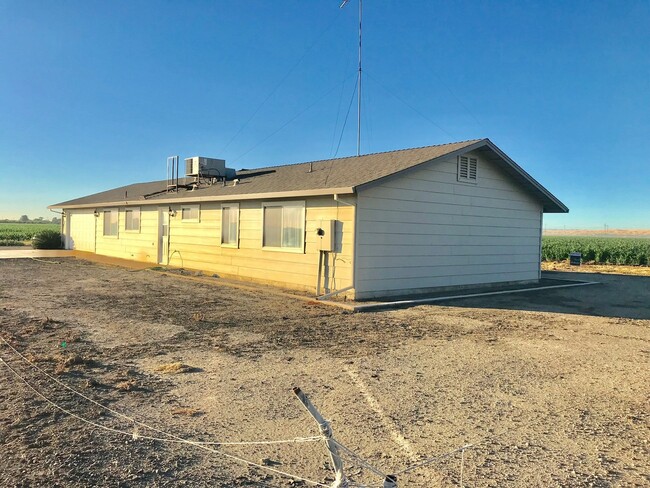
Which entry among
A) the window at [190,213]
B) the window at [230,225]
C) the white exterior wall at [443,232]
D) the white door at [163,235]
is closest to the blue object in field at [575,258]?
the white exterior wall at [443,232]

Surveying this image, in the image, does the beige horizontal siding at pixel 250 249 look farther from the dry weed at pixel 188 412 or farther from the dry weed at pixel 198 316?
the dry weed at pixel 188 412

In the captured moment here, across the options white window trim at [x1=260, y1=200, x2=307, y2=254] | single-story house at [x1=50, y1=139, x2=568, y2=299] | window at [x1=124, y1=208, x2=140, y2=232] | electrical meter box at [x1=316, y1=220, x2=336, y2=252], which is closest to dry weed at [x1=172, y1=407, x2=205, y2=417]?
single-story house at [x1=50, y1=139, x2=568, y2=299]

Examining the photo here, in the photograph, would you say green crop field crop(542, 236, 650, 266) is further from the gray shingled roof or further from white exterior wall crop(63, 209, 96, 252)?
white exterior wall crop(63, 209, 96, 252)

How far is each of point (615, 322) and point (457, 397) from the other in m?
6.12

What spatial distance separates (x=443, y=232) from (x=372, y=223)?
274 centimetres

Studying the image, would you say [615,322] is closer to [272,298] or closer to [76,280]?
[272,298]

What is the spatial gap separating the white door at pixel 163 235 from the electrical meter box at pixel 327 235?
891 centimetres

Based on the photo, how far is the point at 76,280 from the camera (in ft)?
45.4

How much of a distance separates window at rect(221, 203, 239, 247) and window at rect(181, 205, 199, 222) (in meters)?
1.72

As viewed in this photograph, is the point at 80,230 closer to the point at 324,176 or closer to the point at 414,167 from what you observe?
the point at 324,176

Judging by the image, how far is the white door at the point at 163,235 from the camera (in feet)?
60.3

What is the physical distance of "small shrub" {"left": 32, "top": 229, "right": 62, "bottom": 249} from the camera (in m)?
27.1

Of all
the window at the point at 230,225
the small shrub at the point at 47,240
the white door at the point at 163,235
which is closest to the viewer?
the window at the point at 230,225

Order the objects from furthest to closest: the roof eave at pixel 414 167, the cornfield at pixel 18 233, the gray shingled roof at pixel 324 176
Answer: the cornfield at pixel 18 233
the gray shingled roof at pixel 324 176
the roof eave at pixel 414 167
